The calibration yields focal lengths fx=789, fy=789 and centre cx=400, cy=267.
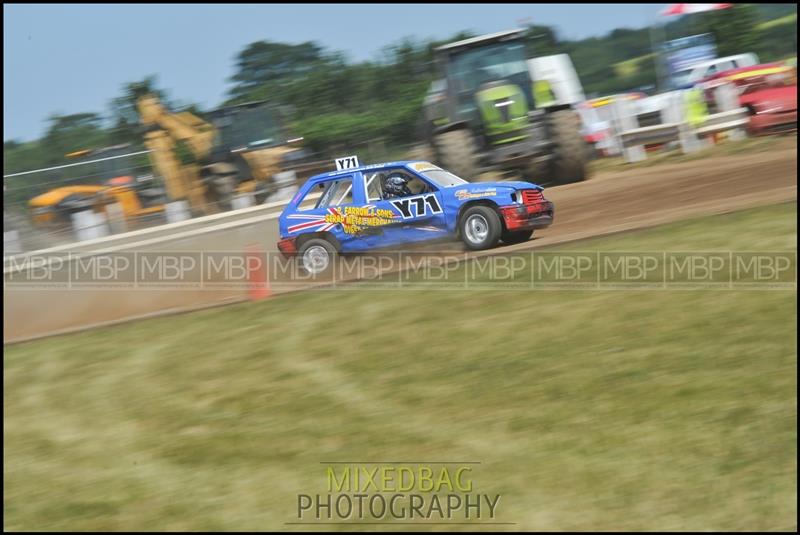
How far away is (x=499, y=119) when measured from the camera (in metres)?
3.73

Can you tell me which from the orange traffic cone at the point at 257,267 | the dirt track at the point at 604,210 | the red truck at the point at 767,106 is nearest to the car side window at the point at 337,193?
the orange traffic cone at the point at 257,267

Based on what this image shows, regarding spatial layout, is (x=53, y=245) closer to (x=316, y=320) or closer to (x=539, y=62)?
(x=539, y=62)

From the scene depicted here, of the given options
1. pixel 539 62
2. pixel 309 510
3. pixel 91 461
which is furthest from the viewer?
pixel 91 461

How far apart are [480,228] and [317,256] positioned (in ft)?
2.33

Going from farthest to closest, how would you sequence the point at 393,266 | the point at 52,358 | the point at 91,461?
the point at 52,358, the point at 91,461, the point at 393,266

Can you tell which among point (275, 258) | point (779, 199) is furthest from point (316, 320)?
point (779, 199)

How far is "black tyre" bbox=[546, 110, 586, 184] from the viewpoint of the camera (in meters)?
3.59

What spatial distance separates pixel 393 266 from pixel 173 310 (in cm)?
330

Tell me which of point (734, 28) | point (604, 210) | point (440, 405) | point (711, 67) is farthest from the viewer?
point (734, 28)

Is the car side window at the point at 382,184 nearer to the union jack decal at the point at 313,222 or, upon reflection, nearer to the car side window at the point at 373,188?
the car side window at the point at 373,188

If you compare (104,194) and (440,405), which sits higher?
(104,194)

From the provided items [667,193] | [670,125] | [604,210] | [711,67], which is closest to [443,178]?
[604,210]

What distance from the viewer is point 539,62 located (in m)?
4.08

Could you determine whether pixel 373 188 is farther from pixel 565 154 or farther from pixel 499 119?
pixel 565 154
